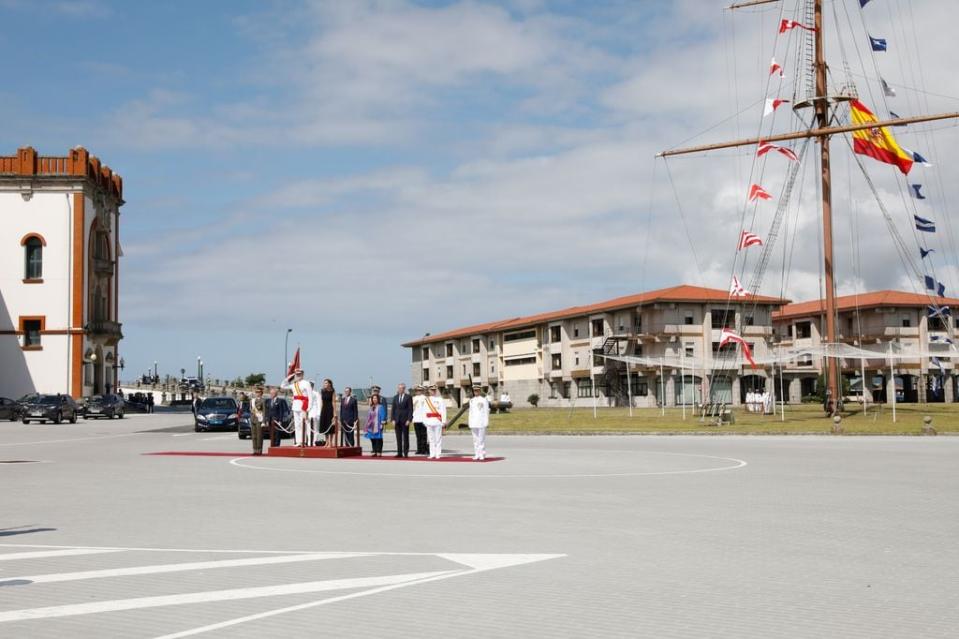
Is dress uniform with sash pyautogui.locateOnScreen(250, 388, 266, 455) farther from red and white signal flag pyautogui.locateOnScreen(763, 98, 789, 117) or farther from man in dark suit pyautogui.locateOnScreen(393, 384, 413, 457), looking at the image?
red and white signal flag pyautogui.locateOnScreen(763, 98, 789, 117)

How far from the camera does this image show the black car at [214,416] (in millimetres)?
42406

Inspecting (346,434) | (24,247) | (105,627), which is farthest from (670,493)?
(24,247)

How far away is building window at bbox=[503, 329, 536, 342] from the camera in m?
93.5

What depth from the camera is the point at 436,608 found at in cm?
705

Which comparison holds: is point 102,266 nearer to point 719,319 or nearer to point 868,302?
point 719,319

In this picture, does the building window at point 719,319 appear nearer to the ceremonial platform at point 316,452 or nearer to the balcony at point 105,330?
the balcony at point 105,330

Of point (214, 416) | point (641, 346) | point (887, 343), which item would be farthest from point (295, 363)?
point (887, 343)

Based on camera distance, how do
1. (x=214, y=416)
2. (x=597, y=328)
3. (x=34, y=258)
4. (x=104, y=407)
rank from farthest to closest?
1. (x=597, y=328)
2. (x=34, y=258)
3. (x=104, y=407)
4. (x=214, y=416)

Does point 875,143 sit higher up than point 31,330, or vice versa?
point 875,143

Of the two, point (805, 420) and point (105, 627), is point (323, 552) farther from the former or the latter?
point (805, 420)

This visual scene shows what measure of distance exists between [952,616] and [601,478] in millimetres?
11187

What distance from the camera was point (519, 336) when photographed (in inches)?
3765

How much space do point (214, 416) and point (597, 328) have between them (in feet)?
150

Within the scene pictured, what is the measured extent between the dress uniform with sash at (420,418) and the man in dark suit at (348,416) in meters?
1.69
